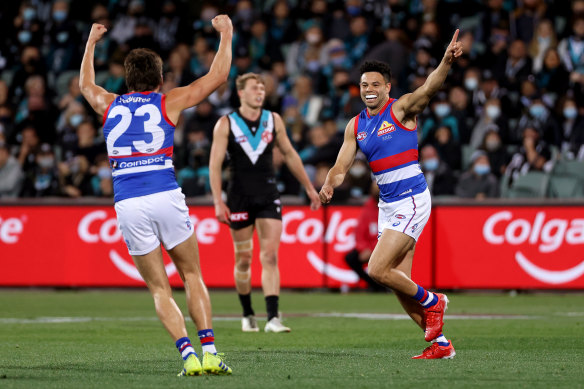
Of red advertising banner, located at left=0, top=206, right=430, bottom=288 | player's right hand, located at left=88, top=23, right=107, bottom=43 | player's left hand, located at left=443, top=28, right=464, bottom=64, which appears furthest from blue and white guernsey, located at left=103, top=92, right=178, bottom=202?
red advertising banner, located at left=0, top=206, right=430, bottom=288

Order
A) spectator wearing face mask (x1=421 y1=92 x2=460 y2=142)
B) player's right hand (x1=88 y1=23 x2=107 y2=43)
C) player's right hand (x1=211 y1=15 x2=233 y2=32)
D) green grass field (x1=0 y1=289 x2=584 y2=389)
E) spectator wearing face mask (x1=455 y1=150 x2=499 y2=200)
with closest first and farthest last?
1. green grass field (x1=0 y1=289 x2=584 y2=389)
2. player's right hand (x1=211 y1=15 x2=233 y2=32)
3. player's right hand (x1=88 y1=23 x2=107 y2=43)
4. spectator wearing face mask (x1=455 y1=150 x2=499 y2=200)
5. spectator wearing face mask (x1=421 y1=92 x2=460 y2=142)

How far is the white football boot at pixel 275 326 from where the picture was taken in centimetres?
1200

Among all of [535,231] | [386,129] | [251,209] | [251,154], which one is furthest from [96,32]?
[535,231]

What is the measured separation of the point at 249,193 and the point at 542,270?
697 cm

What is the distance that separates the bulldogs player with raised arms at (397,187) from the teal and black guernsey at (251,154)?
9.58ft

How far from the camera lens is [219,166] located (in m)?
12.3

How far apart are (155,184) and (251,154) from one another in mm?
4813

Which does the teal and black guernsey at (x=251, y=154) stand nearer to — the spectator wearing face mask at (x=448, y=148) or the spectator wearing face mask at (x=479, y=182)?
the spectator wearing face mask at (x=479, y=182)

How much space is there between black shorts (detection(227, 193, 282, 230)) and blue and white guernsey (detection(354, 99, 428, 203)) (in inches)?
120

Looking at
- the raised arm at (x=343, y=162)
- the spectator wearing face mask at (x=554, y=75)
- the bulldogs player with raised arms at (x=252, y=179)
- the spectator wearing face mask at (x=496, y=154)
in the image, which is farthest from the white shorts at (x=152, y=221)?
the spectator wearing face mask at (x=554, y=75)

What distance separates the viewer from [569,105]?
64.8 feet

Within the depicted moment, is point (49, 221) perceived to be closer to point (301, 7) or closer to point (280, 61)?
point (280, 61)

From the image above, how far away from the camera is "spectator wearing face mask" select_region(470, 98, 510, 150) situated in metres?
20.0

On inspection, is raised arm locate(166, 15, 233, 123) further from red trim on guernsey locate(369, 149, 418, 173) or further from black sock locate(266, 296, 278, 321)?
black sock locate(266, 296, 278, 321)
